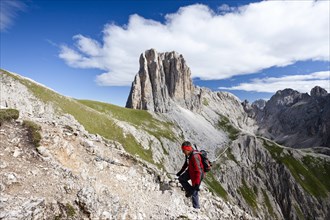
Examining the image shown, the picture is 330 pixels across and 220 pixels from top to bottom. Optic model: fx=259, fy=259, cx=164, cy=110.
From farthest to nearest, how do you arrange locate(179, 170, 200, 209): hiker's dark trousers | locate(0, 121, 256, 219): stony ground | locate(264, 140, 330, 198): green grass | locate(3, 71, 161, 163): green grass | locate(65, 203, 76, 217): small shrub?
locate(264, 140, 330, 198): green grass, locate(3, 71, 161, 163): green grass, locate(179, 170, 200, 209): hiker's dark trousers, locate(65, 203, 76, 217): small shrub, locate(0, 121, 256, 219): stony ground

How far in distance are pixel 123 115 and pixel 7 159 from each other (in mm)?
118433

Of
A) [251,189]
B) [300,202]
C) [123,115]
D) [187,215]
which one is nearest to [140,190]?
[187,215]

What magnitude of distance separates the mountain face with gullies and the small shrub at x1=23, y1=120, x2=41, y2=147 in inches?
3.5

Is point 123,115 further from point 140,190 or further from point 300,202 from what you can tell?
point 140,190

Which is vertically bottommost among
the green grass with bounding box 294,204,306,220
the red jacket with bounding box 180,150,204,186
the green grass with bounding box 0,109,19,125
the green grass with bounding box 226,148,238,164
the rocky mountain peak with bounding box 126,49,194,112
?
the green grass with bounding box 294,204,306,220

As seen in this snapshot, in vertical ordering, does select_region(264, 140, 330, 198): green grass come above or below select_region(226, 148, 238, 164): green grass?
below

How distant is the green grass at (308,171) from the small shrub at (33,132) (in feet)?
491

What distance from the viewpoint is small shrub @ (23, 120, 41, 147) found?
16.0 meters

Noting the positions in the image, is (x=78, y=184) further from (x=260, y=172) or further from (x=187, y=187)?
(x=260, y=172)

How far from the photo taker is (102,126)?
86.4m

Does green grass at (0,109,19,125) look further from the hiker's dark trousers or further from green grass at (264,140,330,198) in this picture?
green grass at (264,140,330,198)

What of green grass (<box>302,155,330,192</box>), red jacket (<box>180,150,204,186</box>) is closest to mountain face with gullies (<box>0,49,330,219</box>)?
green grass (<box>302,155,330,192</box>)

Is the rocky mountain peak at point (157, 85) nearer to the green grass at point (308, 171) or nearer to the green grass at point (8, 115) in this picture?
the green grass at point (308, 171)

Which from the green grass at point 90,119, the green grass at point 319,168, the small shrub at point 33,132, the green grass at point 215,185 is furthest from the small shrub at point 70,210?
the green grass at point 319,168
